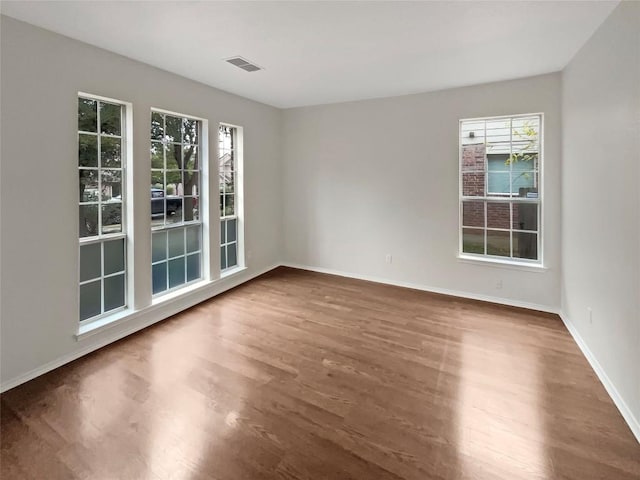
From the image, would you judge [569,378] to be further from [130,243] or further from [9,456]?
[130,243]

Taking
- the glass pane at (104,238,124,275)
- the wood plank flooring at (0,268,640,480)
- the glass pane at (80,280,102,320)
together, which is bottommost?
the wood plank flooring at (0,268,640,480)

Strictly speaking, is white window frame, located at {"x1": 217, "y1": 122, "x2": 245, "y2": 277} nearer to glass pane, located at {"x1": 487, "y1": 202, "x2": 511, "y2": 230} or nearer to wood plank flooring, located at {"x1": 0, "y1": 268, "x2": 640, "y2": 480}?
wood plank flooring, located at {"x1": 0, "y1": 268, "x2": 640, "y2": 480}

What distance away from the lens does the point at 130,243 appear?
3.39 metres

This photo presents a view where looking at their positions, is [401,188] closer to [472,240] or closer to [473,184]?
[473,184]

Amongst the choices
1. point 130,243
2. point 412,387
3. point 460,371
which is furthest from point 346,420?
point 130,243

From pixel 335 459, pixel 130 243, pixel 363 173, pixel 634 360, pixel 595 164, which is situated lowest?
pixel 335 459

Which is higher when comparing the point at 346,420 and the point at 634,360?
the point at 634,360

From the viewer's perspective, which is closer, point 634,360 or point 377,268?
point 634,360

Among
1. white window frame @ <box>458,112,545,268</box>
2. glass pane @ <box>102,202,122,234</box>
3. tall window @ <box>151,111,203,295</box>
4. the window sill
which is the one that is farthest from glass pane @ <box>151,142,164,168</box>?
the window sill

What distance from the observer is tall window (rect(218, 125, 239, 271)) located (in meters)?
4.73

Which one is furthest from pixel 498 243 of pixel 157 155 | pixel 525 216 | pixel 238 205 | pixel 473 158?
pixel 157 155

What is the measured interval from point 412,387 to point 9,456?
2506 mm

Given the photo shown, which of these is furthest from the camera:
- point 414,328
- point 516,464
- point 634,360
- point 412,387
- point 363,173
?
point 363,173

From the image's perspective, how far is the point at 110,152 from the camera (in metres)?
3.21
